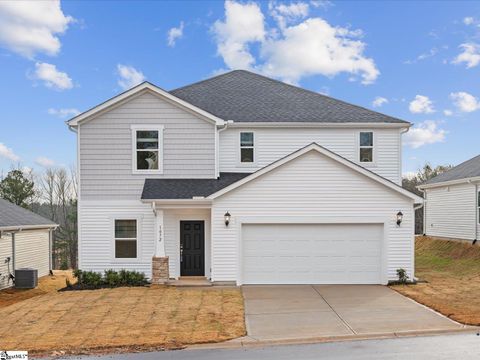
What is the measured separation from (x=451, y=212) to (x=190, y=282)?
55.9ft

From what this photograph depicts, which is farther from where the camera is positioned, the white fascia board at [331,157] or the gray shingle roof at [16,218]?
the gray shingle roof at [16,218]

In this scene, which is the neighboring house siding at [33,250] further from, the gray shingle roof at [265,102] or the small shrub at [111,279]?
the gray shingle roof at [265,102]

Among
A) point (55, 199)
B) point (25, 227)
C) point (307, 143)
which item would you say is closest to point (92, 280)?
point (25, 227)

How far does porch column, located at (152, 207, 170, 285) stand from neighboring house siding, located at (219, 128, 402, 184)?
3595 millimetres

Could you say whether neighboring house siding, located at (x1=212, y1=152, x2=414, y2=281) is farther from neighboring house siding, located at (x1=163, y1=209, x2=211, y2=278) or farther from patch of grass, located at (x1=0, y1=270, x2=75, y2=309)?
patch of grass, located at (x1=0, y1=270, x2=75, y2=309)

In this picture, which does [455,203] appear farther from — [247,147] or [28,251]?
[28,251]

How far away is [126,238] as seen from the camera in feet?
54.1

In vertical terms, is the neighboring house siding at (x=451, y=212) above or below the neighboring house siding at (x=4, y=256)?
above

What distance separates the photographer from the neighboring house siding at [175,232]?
53.2ft

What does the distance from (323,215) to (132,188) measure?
726 centimetres

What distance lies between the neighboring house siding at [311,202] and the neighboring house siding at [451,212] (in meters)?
9.64

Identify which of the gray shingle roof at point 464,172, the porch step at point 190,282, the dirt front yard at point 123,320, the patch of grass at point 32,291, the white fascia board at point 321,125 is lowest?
the patch of grass at point 32,291

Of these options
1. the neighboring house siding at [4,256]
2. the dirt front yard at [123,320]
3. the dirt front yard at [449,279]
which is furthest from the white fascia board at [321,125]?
the neighboring house siding at [4,256]

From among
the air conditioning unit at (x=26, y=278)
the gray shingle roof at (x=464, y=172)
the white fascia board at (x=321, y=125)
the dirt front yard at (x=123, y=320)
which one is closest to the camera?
the dirt front yard at (x=123, y=320)
